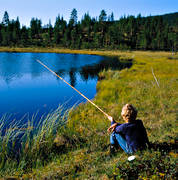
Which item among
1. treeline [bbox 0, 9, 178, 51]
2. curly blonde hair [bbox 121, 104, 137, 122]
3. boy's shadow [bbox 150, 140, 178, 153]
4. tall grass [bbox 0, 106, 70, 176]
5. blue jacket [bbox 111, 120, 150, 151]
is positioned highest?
treeline [bbox 0, 9, 178, 51]

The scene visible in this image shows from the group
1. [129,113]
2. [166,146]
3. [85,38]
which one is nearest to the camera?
[129,113]

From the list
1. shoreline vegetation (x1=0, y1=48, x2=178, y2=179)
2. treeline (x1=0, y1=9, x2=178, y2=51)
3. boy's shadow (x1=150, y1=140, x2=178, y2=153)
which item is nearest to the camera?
shoreline vegetation (x1=0, y1=48, x2=178, y2=179)

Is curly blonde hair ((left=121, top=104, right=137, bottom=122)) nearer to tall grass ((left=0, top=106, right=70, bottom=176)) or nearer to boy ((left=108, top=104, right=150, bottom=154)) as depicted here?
boy ((left=108, top=104, right=150, bottom=154))

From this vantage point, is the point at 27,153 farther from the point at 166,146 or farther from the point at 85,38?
the point at 85,38

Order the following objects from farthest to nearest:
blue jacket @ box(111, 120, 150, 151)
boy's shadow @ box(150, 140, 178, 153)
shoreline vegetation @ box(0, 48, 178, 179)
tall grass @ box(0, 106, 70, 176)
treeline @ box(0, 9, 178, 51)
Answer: treeline @ box(0, 9, 178, 51)
tall grass @ box(0, 106, 70, 176)
boy's shadow @ box(150, 140, 178, 153)
blue jacket @ box(111, 120, 150, 151)
shoreline vegetation @ box(0, 48, 178, 179)

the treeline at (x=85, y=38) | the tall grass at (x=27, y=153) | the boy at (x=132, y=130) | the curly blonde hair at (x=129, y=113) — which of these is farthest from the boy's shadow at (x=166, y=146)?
the treeline at (x=85, y=38)

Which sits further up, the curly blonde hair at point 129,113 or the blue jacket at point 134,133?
the curly blonde hair at point 129,113

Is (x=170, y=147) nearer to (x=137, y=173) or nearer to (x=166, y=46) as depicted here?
(x=137, y=173)

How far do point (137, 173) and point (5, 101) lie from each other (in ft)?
36.2

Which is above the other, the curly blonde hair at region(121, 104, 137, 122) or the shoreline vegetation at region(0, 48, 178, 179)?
the curly blonde hair at region(121, 104, 137, 122)

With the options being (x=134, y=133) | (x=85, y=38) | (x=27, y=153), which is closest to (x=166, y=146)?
(x=134, y=133)

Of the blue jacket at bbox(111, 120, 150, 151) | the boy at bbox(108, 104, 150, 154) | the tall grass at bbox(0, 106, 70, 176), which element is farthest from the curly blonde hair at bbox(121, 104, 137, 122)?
the tall grass at bbox(0, 106, 70, 176)

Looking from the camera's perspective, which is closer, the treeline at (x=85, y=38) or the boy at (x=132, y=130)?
the boy at (x=132, y=130)

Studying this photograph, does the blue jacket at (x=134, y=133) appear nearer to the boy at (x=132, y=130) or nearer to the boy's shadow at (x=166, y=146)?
the boy at (x=132, y=130)
